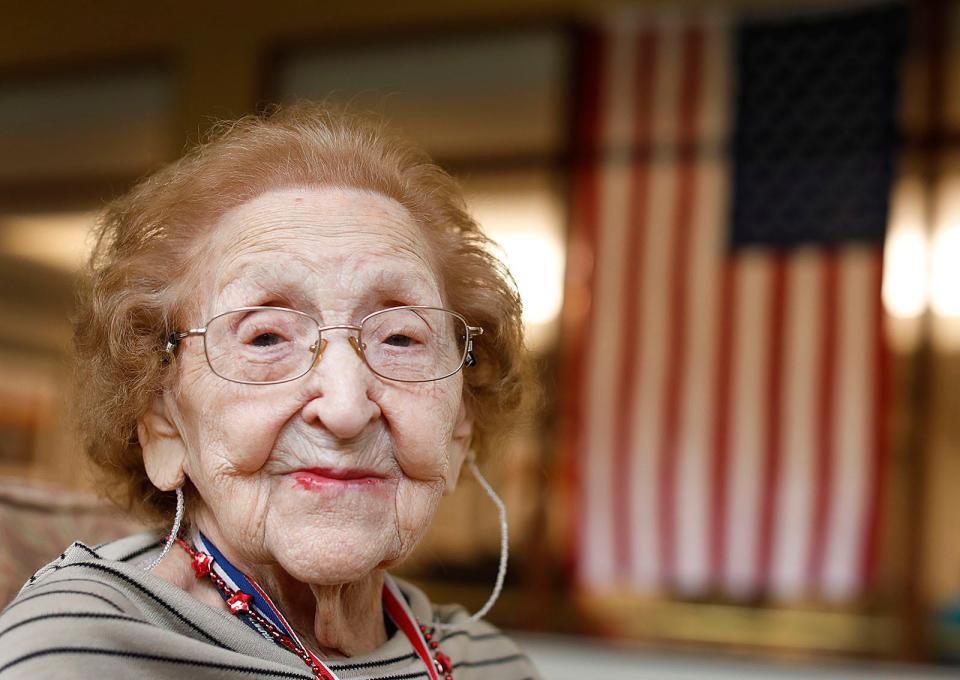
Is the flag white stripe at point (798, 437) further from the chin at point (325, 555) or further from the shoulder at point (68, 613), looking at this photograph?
the shoulder at point (68, 613)

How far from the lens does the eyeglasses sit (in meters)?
1.31

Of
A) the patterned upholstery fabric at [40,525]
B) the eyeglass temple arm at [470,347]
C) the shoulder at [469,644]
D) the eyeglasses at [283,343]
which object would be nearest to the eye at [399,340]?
the eyeglasses at [283,343]

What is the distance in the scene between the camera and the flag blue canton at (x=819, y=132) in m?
4.33

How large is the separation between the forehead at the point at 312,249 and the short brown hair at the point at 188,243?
0.03m

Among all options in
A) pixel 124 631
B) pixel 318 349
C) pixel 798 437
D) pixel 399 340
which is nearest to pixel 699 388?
pixel 798 437

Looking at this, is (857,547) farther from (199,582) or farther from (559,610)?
(199,582)

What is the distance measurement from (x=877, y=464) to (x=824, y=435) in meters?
0.21

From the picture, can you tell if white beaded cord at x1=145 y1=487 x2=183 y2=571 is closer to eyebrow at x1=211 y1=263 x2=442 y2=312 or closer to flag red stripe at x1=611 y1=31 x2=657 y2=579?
eyebrow at x1=211 y1=263 x2=442 y2=312

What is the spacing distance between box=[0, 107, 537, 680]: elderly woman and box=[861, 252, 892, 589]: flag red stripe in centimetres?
303

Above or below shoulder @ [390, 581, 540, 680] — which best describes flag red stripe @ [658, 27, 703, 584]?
above

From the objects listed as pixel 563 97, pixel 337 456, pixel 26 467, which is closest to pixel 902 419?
pixel 563 97

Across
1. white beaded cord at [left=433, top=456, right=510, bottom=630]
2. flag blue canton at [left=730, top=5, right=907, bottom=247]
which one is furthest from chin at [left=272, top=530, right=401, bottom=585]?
flag blue canton at [left=730, top=5, right=907, bottom=247]

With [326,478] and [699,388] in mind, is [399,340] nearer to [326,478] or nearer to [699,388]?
[326,478]

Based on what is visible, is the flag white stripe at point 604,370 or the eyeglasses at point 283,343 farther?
the flag white stripe at point 604,370
